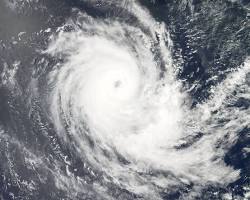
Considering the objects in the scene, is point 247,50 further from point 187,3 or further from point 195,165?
point 195,165

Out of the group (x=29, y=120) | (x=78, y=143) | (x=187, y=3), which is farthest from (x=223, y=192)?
(x=29, y=120)

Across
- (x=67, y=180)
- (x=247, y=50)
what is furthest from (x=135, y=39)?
(x=67, y=180)

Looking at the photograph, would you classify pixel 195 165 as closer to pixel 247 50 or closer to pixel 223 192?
pixel 223 192

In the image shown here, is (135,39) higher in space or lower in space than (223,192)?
higher

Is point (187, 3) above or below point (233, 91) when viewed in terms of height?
above

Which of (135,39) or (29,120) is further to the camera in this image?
(29,120)

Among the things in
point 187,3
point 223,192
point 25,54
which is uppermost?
point 187,3
